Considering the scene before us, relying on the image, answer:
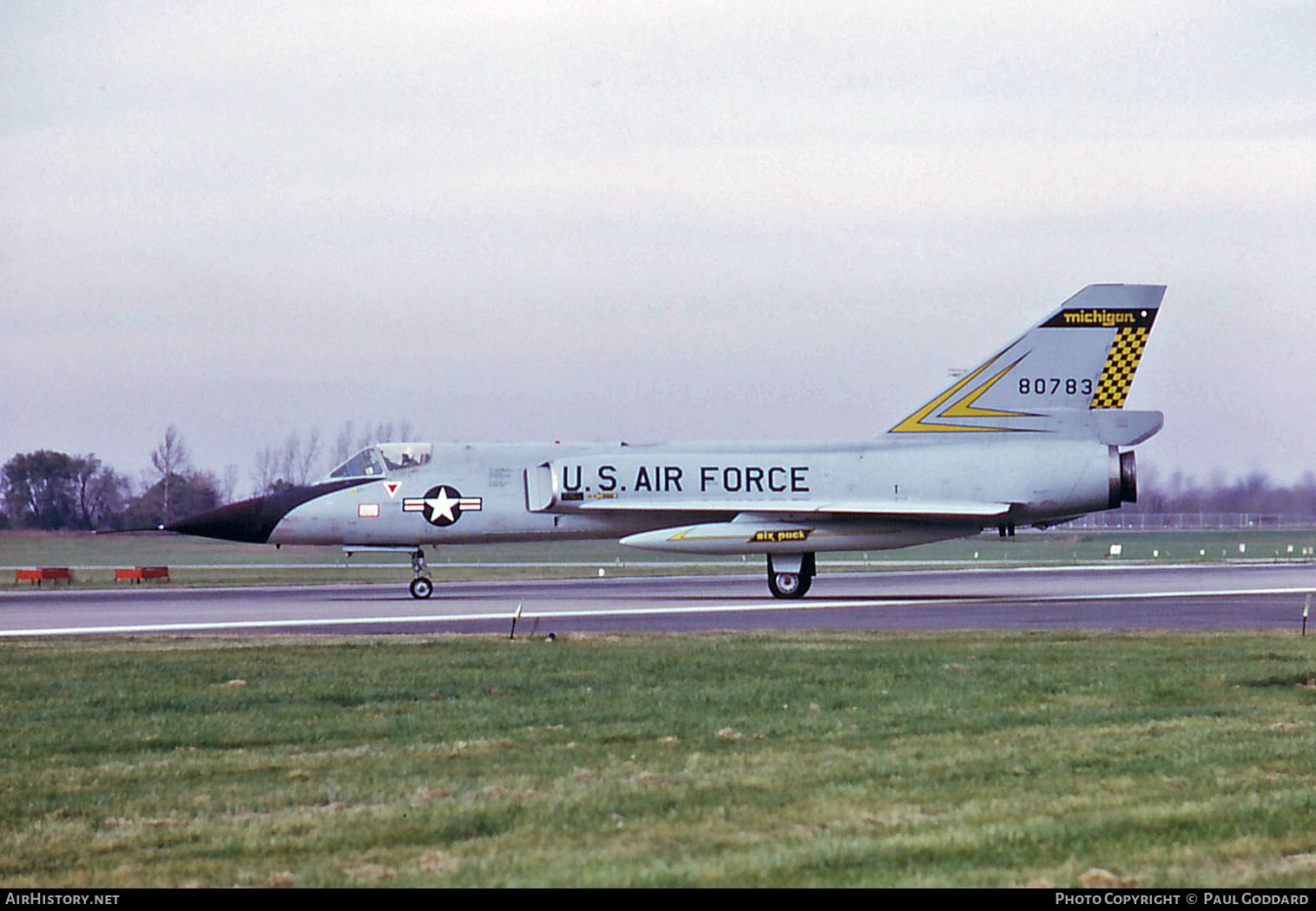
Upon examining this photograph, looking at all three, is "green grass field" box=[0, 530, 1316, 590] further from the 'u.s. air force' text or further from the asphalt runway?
the 'u.s. air force' text

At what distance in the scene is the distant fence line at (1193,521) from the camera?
11394 cm

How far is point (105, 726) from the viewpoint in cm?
1023

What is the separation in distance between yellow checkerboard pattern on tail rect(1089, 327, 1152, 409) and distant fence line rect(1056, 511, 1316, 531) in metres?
86.8

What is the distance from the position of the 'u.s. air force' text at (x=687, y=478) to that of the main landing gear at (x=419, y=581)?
3.57 metres

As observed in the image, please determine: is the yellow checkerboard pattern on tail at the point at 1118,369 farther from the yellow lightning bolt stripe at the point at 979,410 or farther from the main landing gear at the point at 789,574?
the main landing gear at the point at 789,574

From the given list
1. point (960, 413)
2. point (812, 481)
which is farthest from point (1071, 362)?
point (812, 481)

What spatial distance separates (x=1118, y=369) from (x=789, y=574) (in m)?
7.28

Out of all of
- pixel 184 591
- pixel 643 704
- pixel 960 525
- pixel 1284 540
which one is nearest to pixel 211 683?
pixel 643 704

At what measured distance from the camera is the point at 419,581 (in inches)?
1121

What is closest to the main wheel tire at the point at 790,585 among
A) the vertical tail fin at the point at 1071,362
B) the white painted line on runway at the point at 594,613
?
the white painted line on runway at the point at 594,613

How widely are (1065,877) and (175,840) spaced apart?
397 cm

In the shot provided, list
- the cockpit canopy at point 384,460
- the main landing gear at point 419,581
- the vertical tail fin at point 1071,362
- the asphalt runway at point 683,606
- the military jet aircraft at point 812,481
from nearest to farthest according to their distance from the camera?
the asphalt runway at point 683,606 < the military jet aircraft at point 812,481 < the vertical tail fin at point 1071,362 < the cockpit canopy at point 384,460 < the main landing gear at point 419,581

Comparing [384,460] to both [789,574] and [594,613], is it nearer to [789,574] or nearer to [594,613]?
[594,613]
